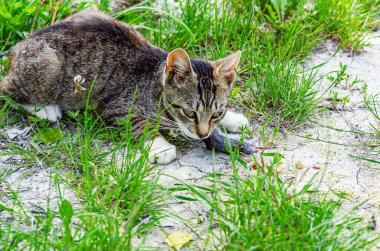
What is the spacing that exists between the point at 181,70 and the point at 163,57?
0.50 metres

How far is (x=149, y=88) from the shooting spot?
4.24m

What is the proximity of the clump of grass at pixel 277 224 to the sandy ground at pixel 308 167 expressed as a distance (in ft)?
0.54

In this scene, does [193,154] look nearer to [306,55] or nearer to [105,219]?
[105,219]

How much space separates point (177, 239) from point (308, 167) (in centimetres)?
117

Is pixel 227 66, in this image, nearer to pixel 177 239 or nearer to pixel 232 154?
pixel 232 154

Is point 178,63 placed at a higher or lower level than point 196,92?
higher

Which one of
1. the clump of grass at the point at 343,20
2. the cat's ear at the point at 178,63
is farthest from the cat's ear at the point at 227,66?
the clump of grass at the point at 343,20

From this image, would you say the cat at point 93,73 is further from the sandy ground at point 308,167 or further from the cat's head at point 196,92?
the sandy ground at point 308,167

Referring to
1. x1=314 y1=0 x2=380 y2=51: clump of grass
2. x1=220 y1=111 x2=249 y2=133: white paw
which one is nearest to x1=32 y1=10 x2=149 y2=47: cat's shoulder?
x1=220 y1=111 x2=249 y2=133: white paw

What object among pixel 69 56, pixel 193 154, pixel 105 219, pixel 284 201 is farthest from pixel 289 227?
pixel 69 56

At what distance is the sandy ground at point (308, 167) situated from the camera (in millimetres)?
3354

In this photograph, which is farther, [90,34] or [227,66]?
[90,34]

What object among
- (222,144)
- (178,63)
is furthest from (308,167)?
(178,63)

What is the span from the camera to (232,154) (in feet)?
11.0
